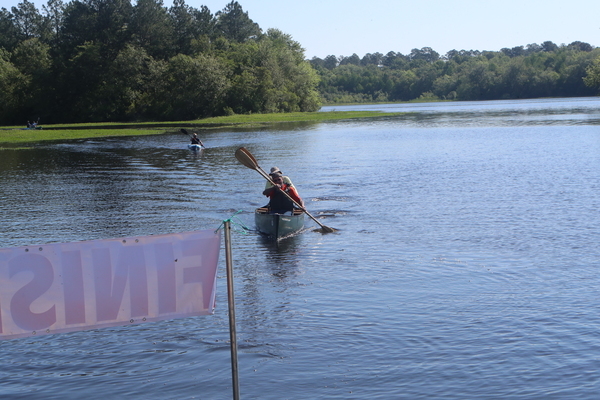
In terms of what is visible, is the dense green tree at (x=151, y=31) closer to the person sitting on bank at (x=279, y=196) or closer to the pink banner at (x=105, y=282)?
the person sitting on bank at (x=279, y=196)

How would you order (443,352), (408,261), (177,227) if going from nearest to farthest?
(443,352) → (408,261) → (177,227)

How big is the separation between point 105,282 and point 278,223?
441 inches

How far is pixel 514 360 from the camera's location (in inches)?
351

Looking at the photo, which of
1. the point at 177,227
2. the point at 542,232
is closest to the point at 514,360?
the point at 542,232

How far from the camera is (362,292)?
12.1m

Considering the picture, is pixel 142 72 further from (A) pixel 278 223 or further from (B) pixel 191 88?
(A) pixel 278 223

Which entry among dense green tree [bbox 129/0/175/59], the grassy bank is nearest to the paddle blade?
the grassy bank

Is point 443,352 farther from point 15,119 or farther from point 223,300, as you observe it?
point 15,119

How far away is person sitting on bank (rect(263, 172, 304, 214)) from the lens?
1744cm

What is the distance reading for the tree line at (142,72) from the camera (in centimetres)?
9656

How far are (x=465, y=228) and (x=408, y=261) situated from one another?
4187mm

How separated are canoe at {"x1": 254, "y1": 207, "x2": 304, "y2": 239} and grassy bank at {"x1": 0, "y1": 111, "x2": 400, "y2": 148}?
42949 millimetres

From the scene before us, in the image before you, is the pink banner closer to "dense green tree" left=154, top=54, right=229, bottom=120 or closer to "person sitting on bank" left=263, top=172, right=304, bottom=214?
"person sitting on bank" left=263, top=172, right=304, bottom=214

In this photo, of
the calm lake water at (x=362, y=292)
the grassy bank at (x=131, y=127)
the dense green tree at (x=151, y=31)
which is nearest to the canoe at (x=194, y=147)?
the calm lake water at (x=362, y=292)
